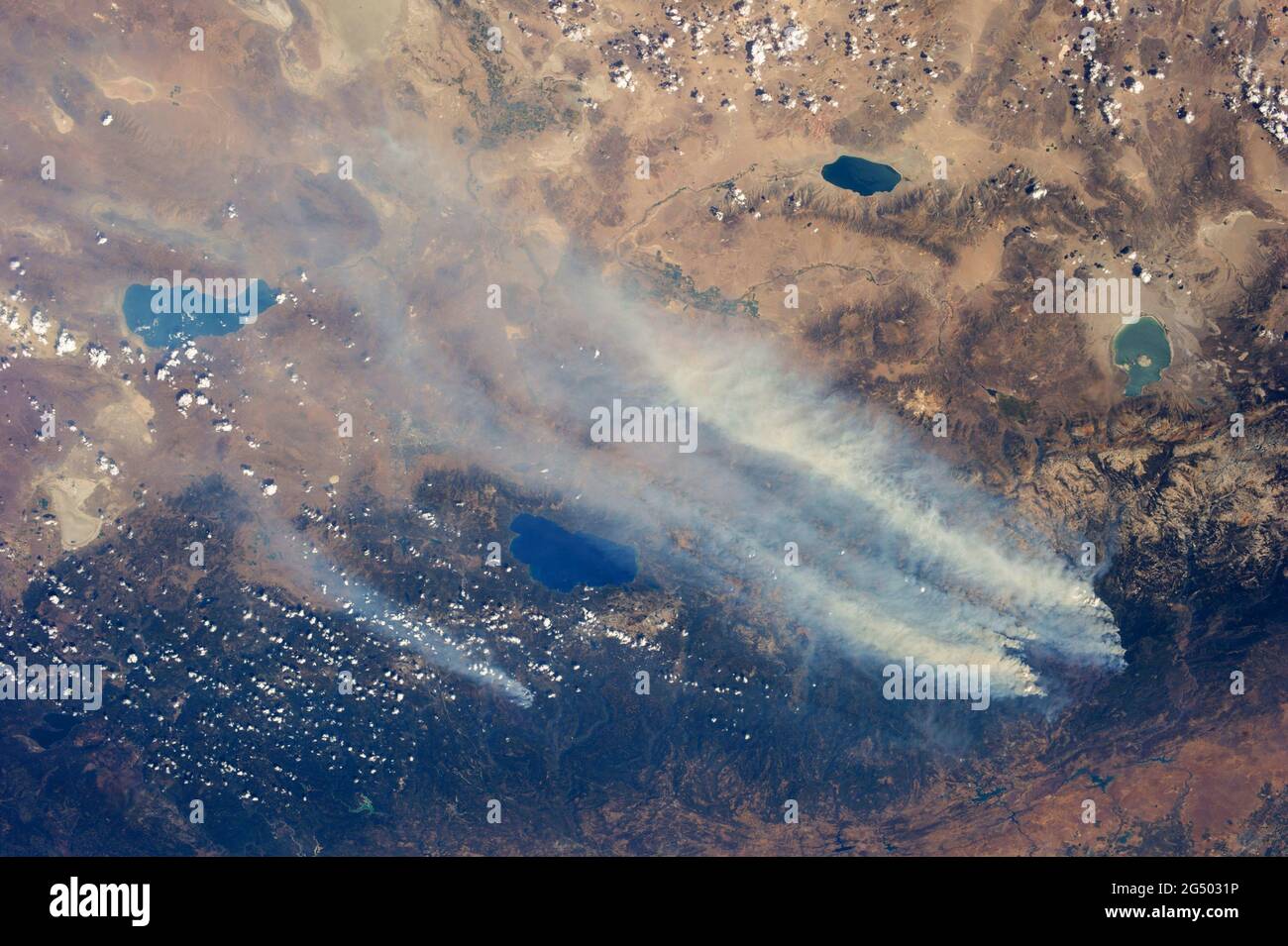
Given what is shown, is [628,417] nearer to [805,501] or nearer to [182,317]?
[805,501]

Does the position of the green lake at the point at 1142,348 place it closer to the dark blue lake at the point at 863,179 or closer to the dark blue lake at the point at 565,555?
the dark blue lake at the point at 863,179

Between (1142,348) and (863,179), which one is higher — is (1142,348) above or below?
below

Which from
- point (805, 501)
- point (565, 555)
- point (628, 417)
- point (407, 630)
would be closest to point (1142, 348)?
point (805, 501)

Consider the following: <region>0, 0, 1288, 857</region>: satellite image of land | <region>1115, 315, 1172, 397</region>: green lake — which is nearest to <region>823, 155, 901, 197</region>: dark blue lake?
<region>0, 0, 1288, 857</region>: satellite image of land

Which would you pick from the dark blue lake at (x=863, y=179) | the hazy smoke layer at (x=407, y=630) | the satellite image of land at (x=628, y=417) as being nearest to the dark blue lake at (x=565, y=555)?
the satellite image of land at (x=628, y=417)

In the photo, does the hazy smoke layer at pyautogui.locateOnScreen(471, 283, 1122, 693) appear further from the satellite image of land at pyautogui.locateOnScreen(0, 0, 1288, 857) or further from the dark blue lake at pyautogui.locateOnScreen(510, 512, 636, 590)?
the dark blue lake at pyautogui.locateOnScreen(510, 512, 636, 590)
